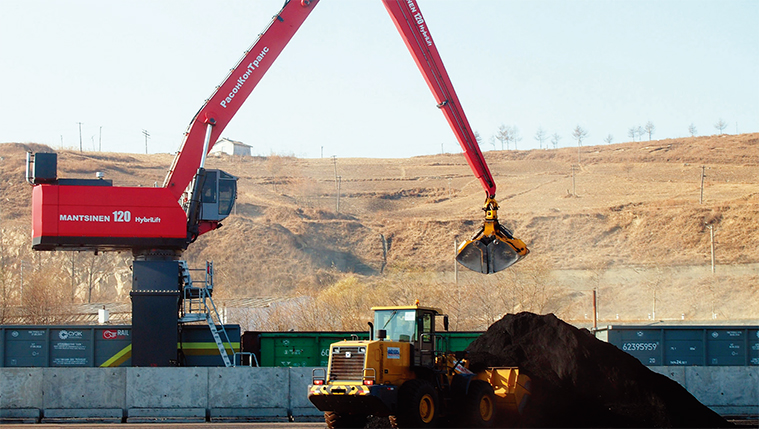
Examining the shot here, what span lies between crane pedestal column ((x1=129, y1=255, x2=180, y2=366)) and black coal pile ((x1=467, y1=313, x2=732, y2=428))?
32.7ft

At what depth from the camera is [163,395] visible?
18.1 meters

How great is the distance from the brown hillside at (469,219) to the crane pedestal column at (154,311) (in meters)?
35.4

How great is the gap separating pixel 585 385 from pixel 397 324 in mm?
4394

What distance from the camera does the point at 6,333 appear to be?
23078mm

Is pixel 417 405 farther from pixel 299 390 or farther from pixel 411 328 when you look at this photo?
pixel 299 390

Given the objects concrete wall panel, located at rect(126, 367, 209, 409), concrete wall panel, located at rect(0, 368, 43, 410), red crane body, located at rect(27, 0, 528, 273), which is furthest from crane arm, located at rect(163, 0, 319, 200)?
concrete wall panel, located at rect(0, 368, 43, 410)

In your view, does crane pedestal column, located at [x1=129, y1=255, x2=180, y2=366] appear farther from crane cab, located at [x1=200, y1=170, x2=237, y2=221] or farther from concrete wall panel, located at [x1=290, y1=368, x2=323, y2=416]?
concrete wall panel, located at [x1=290, y1=368, x2=323, y2=416]

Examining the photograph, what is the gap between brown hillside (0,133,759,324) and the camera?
60781 mm

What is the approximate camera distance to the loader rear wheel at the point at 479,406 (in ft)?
45.0

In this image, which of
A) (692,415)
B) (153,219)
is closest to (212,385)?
(153,219)

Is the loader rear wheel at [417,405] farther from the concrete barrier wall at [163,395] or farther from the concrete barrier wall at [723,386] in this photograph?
the concrete barrier wall at [723,386]

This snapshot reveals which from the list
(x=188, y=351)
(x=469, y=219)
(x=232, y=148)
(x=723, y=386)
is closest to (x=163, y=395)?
(x=188, y=351)

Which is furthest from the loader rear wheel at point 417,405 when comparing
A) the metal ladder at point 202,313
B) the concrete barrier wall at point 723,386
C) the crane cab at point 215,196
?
the crane cab at point 215,196

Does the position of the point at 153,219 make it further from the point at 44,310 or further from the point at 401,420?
the point at 44,310
